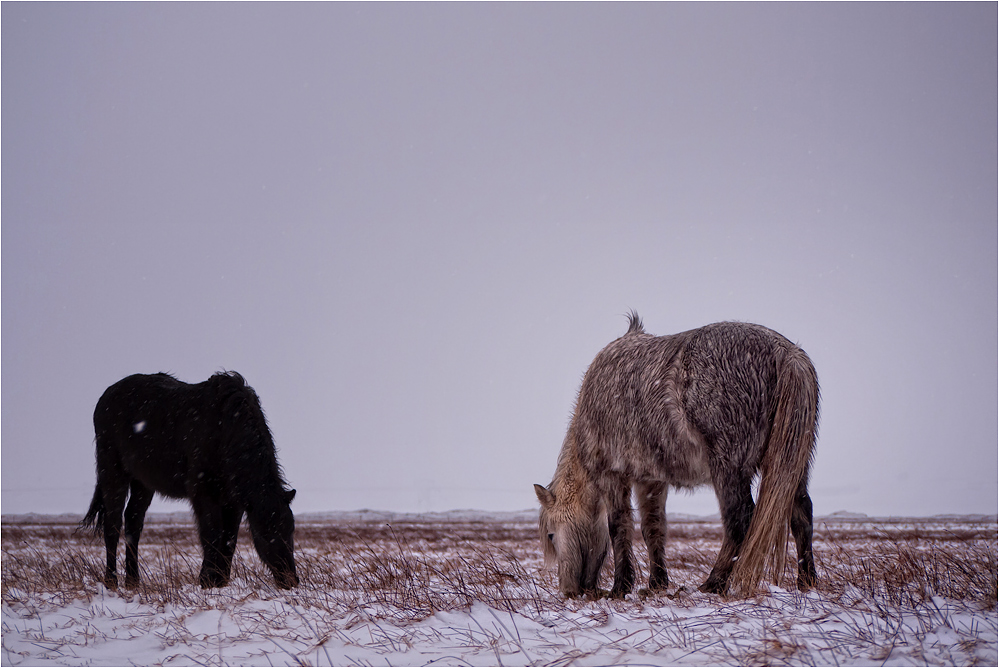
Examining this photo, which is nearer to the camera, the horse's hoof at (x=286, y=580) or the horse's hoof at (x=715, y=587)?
the horse's hoof at (x=715, y=587)

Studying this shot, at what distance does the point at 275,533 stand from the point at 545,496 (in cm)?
271

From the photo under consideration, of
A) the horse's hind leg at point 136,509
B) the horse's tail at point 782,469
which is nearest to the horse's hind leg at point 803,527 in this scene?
the horse's tail at point 782,469

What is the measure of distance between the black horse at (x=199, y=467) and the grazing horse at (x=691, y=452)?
110 inches

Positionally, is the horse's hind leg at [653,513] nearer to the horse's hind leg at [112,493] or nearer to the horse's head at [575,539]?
the horse's head at [575,539]

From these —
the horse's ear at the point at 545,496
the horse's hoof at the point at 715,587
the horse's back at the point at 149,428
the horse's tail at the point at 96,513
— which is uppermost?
the horse's back at the point at 149,428

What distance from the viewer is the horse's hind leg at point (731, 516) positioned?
4.49 meters

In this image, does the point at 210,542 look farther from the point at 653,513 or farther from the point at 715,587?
the point at 715,587

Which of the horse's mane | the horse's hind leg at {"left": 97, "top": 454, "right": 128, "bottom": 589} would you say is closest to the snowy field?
the horse's mane

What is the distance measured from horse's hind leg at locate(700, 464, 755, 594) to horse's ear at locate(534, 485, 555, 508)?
5.74 ft

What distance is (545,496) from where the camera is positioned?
5949mm

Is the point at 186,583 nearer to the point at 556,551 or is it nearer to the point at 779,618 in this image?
the point at 556,551

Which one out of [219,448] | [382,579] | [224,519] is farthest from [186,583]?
[382,579]

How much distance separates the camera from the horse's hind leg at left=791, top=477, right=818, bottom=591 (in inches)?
183

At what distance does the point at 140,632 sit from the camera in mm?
3836
